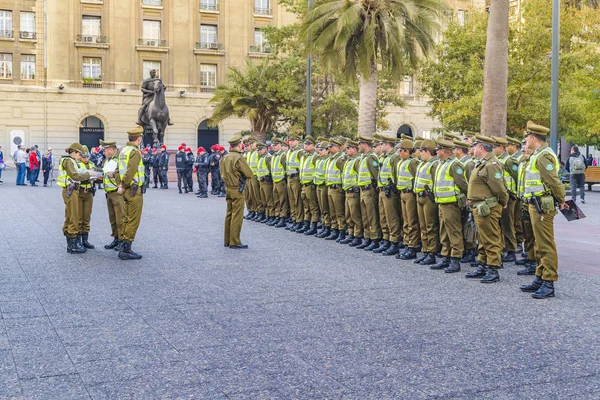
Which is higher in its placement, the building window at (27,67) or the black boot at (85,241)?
the building window at (27,67)

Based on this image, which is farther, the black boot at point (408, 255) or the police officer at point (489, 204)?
the black boot at point (408, 255)

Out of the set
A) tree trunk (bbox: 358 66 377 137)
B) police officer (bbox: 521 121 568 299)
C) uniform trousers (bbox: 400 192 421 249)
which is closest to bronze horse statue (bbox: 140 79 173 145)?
tree trunk (bbox: 358 66 377 137)

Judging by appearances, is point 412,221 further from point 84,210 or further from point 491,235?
point 84,210

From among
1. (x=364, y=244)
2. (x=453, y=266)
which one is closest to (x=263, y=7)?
(x=364, y=244)

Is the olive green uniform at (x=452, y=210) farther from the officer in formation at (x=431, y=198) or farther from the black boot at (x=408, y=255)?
the black boot at (x=408, y=255)

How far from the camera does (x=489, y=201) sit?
33.3 ft

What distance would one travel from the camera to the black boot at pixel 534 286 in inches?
370

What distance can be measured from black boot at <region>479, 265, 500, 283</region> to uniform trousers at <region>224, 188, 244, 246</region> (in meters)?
4.90

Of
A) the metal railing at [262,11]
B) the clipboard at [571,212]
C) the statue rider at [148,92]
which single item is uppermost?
the metal railing at [262,11]

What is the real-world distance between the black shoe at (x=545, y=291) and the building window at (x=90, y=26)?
49505 mm

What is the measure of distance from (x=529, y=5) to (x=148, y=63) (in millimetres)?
30562

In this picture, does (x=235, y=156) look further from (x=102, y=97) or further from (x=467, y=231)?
(x=102, y=97)

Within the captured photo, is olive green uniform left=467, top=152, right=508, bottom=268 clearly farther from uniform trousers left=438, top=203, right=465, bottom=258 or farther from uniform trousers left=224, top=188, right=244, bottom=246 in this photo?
uniform trousers left=224, top=188, right=244, bottom=246

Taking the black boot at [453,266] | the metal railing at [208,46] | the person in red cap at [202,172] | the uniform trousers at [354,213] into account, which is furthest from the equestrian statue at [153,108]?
the black boot at [453,266]
